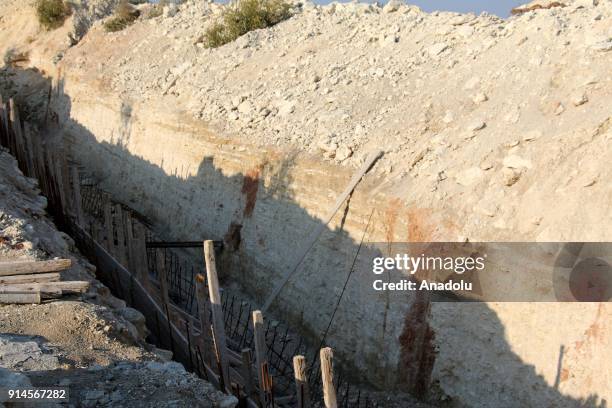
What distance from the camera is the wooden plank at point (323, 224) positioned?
391 inches

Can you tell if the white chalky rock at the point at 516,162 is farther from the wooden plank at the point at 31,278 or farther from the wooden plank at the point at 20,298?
the wooden plank at the point at 20,298

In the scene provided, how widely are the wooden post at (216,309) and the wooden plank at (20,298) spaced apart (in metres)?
1.81

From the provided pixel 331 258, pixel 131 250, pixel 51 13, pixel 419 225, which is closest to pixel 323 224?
pixel 331 258

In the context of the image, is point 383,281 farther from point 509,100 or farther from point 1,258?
point 1,258

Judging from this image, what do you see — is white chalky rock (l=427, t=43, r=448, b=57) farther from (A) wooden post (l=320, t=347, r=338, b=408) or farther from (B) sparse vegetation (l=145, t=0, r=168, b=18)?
(B) sparse vegetation (l=145, t=0, r=168, b=18)

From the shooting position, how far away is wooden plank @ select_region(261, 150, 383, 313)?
9.94 m

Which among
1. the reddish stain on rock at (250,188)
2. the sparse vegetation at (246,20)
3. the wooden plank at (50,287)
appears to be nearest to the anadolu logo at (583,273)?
the wooden plank at (50,287)

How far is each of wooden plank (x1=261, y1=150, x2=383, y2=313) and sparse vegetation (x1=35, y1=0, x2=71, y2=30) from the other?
18705 millimetres

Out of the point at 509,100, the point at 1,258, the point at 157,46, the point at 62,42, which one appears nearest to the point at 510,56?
the point at 509,100

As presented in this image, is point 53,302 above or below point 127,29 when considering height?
below

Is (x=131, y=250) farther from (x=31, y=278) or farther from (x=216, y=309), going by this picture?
(x=216, y=309)

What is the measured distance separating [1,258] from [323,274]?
4.79 m

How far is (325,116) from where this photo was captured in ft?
39.4

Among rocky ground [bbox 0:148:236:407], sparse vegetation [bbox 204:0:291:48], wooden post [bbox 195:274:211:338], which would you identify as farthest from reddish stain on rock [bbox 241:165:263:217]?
sparse vegetation [bbox 204:0:291:48]
